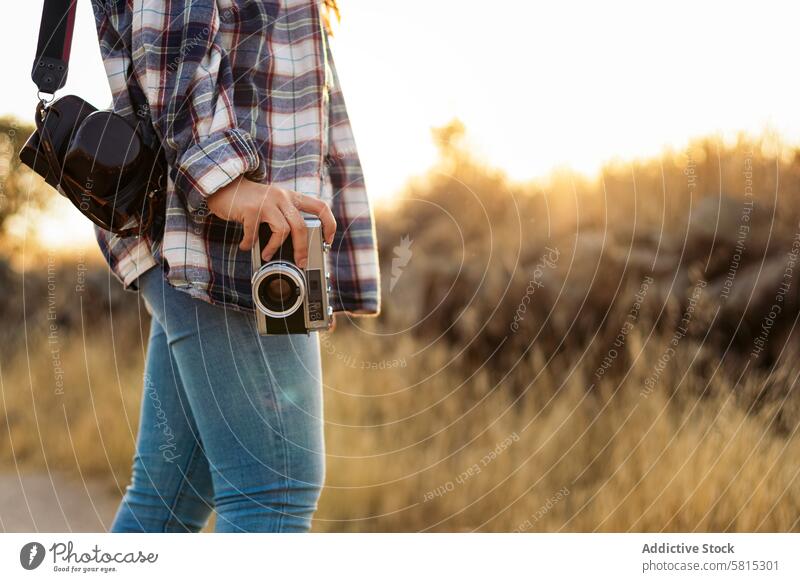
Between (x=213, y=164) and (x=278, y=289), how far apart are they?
7.3 inches

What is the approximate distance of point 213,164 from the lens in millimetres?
979

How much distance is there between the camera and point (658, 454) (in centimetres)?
223

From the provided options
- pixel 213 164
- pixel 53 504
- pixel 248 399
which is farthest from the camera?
pixel 53 504

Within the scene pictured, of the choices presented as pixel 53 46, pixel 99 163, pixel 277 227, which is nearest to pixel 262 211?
pixel 277 227

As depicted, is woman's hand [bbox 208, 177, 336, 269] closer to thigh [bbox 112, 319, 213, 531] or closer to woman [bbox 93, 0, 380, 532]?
woman [bbox 93, 0, 380, 532]

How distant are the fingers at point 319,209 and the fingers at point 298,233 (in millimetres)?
25

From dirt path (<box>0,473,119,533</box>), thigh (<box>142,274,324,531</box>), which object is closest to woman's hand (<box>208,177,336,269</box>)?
thigh (<box>142,274,324,531</box>)

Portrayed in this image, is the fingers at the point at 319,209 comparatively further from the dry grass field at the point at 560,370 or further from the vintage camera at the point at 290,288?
the dry grass field at the point at 560,370

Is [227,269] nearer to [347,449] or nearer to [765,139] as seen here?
[347,449]

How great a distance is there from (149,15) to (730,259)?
206 cm

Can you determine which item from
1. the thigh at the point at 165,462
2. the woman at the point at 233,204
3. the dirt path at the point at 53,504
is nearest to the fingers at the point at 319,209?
the woman at the point at 233,204

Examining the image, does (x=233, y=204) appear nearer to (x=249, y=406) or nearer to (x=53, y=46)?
(x=249, y=406)

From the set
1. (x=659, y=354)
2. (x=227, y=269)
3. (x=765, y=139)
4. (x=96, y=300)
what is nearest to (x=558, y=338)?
(x=659, y=354)

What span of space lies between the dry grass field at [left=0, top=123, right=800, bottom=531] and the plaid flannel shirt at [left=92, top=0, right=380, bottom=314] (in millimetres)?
1277
